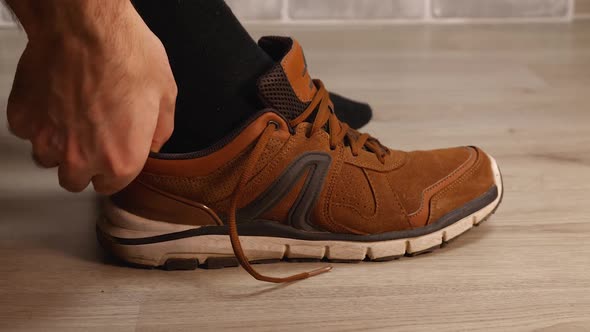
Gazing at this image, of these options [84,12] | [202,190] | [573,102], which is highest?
[84,12]

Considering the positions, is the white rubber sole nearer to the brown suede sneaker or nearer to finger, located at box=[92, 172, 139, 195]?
the brown suede sneaker

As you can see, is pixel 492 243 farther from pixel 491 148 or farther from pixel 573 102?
pixel 573 102

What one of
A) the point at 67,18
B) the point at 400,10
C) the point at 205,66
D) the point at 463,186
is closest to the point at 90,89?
the point at 67,18

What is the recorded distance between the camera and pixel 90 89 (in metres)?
0.62

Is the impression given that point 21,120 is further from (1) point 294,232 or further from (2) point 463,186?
(2) point 463,186

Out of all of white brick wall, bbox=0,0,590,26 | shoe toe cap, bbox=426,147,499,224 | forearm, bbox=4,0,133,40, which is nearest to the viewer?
forearm, bbox=4,0,133,40

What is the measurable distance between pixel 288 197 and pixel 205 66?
160mm

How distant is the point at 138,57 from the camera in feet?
2.05

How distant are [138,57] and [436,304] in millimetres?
382

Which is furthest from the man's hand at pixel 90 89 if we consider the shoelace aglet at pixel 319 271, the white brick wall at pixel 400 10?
the white brick wall at pixel 400 10

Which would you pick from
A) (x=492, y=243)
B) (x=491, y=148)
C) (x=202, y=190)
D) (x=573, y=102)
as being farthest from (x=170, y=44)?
(x=573, y=102)

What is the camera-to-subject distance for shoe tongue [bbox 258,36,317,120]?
2.59ft

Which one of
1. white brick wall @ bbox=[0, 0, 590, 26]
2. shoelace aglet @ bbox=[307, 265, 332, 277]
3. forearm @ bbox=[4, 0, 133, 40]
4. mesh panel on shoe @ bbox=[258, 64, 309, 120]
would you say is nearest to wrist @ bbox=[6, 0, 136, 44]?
forearm @ bbox=[4, 0, 133, 40]

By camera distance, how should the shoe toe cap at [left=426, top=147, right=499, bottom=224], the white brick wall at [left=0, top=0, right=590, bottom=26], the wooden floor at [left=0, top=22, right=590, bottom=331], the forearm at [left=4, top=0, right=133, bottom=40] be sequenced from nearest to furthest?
the forearm at [left=4, top=0, right=133, bottom=40]
the wooden floor at [left=0, top=22, right=590, bottom=331]
the shoe toe cap at [left=426, top=147, right=499, bottom=224]
the white brick wall at [left=0, top=0, right=590, bottom=26]
